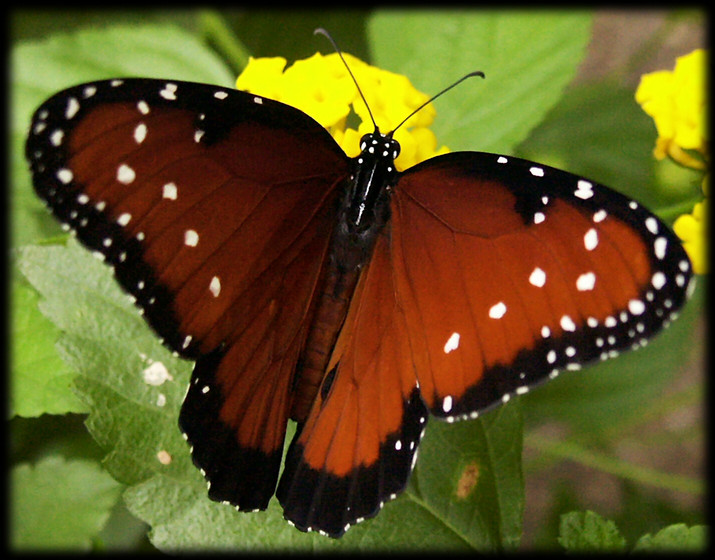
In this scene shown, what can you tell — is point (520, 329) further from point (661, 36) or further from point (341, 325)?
point (661, 36)

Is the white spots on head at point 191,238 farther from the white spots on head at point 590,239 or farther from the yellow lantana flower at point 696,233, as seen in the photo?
the yellow lantana flower at point 696,233

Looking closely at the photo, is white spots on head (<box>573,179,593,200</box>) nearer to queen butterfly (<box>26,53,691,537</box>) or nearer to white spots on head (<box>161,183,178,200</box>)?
queen butterfly (<box>26,53,691,537</box>)

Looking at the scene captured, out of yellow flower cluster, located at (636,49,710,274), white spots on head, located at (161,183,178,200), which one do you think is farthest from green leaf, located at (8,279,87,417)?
yellow flower cluster, located at (636,49,710,274)

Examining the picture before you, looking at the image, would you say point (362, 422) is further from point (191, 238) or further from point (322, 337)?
point (191, 238)

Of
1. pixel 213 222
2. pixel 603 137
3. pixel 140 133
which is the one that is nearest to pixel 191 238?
pixel 213 222

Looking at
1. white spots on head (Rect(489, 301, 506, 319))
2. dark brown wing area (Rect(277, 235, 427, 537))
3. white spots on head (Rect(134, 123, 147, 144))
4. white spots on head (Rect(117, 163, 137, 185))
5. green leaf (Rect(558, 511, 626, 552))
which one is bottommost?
green leaf (Rect(558, 511, 626, 552))

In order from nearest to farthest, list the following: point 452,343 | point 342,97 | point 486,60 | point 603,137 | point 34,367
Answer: point 452,343 < point 342,97 < point 34,367 < point 486,60 < point 603,137
